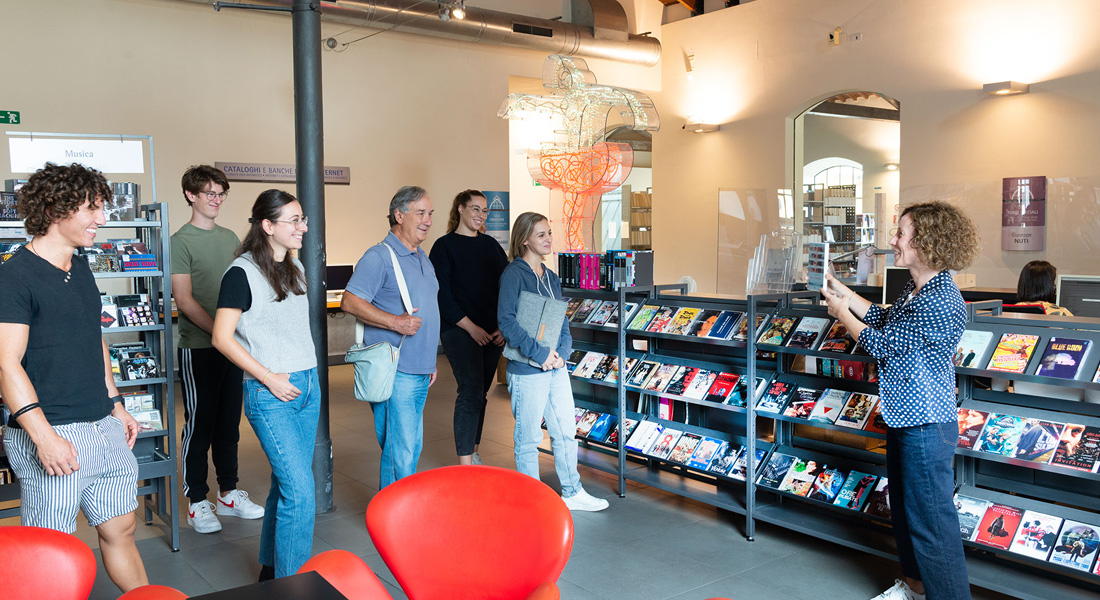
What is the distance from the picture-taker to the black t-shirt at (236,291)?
2.82 m

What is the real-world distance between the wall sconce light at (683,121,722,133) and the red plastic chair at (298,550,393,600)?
989cm

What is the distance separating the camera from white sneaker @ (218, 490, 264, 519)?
14.2 ft

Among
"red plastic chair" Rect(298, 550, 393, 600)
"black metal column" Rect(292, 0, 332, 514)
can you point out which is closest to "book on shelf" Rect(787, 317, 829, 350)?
"black metal column" Rect(292, 0, 332, 514)

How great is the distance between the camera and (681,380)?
4.41 meters

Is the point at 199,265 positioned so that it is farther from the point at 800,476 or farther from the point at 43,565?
the point at 800,476

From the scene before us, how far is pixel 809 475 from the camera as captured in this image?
12.5ft

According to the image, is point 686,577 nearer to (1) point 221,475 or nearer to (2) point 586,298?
(2) point 586,298

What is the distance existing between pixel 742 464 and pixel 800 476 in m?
0.35

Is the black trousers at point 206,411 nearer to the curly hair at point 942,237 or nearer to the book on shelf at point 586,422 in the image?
the book on shelf at point 586,422

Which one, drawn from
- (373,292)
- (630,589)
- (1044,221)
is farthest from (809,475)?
(1044,221)

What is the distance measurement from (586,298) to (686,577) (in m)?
1.96

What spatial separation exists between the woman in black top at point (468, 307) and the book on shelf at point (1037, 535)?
2.68 meters

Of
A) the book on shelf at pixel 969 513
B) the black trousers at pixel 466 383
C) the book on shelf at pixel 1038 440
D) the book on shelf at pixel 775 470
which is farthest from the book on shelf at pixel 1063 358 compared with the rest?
the black trousers at pixel 466 383

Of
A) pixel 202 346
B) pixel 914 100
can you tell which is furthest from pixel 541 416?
pixel 914 100
